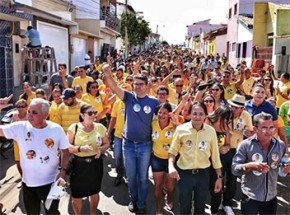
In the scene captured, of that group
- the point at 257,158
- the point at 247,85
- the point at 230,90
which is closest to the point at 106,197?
the point at 257,158

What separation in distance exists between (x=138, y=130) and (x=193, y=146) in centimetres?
107

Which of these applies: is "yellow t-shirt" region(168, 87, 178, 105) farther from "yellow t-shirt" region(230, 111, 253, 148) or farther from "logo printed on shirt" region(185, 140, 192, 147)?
"logo printed on shirt" region(185, 140, 192, 147)

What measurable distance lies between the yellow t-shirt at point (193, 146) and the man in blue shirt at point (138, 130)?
902mm

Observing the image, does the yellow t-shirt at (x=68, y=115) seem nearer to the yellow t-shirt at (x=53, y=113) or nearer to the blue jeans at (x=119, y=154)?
the yellow t-shirt at (x=53, y=113)

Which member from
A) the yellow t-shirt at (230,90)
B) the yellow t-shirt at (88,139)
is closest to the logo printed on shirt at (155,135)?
the yellow t-shirt at (88,139)

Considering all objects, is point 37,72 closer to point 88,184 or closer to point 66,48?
point 66,48

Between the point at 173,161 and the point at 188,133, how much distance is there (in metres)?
0.34

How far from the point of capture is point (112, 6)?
132 ft

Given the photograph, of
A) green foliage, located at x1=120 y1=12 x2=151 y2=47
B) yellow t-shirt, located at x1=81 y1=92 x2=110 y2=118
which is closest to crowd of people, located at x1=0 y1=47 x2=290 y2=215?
yellow t-shirt, located at x1=81 y1=92 x2=110 y2=118

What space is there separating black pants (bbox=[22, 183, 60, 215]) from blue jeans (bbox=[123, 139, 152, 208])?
1.30 metres

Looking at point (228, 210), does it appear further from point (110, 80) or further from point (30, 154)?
point (30, 154)

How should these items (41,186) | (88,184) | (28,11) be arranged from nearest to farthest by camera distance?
(41,186) → (88,184) → (28,11)

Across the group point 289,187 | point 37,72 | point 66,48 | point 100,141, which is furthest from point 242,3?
point 100,141

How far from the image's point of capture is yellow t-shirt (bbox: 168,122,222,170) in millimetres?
3924
